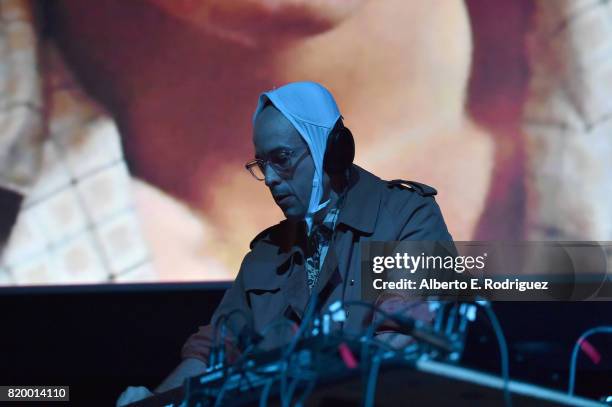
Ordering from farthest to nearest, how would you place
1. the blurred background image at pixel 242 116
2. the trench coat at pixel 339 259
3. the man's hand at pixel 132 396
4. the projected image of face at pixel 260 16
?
the projected image of face at pixel 260 16
the blurred background image at pixel 242 116
the trench coat at pixel 339 259
the man's hand at pixel 132 396

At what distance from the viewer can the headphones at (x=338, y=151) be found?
210 centimetres

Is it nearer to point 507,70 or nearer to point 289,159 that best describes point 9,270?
point 289,159

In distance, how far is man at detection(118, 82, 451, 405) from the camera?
2064mm

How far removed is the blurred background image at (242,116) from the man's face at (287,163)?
0.97 m

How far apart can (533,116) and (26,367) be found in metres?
1.81

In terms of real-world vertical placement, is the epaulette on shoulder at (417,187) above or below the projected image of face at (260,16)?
below

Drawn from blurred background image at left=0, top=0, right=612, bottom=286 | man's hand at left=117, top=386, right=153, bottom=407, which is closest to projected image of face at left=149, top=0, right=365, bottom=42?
blurred background image at left=0, top=0, right=612, bottom=286

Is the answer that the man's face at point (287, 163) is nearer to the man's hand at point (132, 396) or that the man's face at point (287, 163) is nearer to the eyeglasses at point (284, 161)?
the eyeglasses at point (284, 161)

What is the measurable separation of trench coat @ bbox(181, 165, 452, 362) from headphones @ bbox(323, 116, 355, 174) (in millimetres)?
73

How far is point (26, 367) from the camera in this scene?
3172 millimetres

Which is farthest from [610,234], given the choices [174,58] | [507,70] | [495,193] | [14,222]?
[14,222]

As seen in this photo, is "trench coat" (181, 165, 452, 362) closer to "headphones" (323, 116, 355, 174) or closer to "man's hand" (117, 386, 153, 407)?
"headphones" (323, 116, 355, 174)

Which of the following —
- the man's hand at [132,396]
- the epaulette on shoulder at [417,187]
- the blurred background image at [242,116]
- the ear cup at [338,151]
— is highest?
the blurred background image at [242,116]

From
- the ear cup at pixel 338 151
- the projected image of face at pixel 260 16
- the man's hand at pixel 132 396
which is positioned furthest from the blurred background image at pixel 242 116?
the man's hand at pixel 132 396
